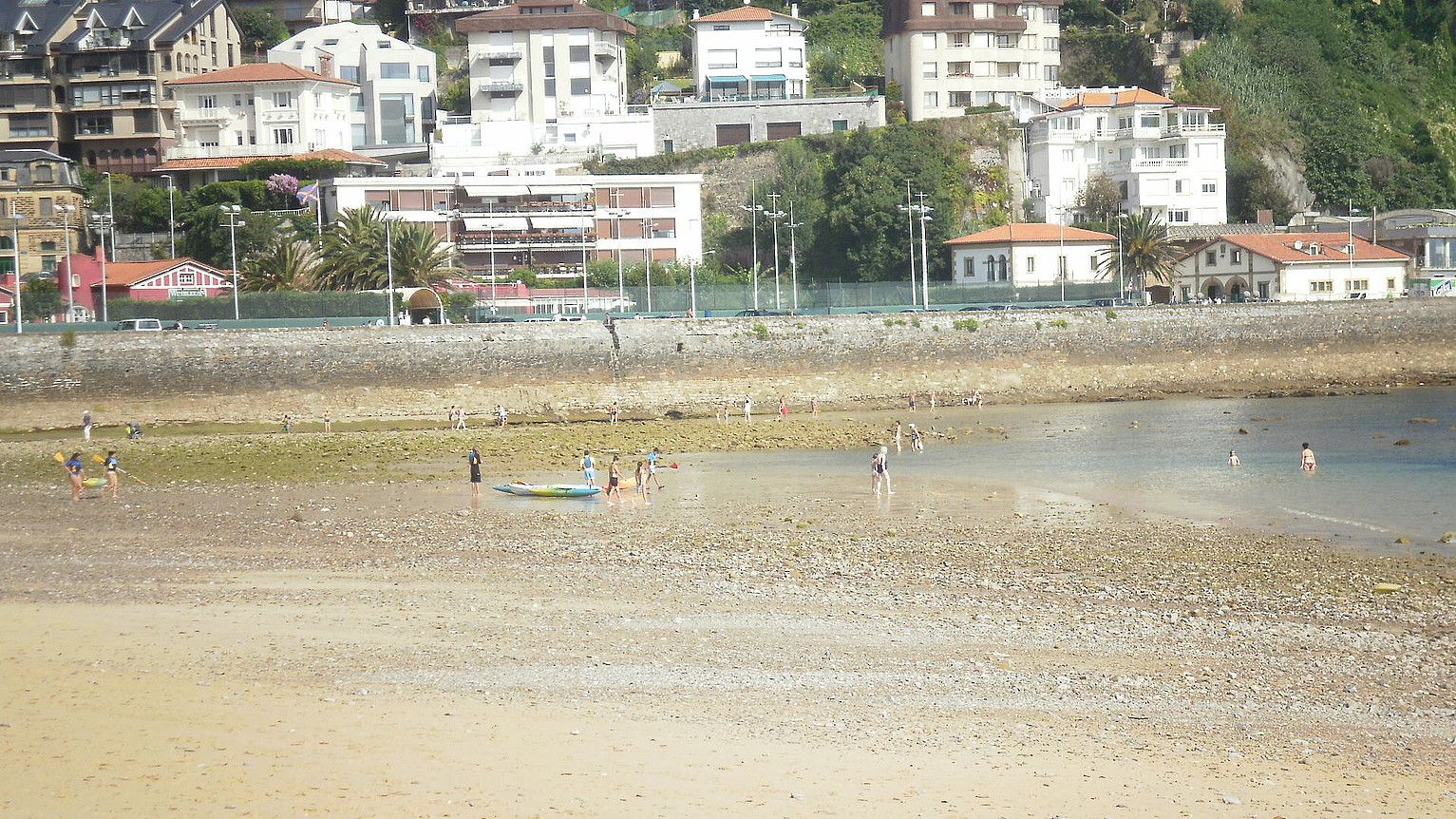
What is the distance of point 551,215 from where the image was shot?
7788 cm

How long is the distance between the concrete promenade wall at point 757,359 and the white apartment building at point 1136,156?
21.4 meters

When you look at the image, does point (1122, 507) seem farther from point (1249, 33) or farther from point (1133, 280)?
point (1249, 33)

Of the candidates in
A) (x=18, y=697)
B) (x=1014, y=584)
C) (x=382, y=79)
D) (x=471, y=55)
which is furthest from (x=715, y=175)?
(x=18, y=697)

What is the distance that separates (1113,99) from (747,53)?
71.0 ft

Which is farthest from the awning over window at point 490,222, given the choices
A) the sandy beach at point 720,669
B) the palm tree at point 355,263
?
the sandy beach at point 720,669

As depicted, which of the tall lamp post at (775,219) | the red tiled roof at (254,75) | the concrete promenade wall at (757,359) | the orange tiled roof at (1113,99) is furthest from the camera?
the red tiled roof at (254,75)

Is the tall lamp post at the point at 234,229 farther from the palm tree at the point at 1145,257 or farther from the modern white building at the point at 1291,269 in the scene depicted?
the modern white building at the point at 1291,269

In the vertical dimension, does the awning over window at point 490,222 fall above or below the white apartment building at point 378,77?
below

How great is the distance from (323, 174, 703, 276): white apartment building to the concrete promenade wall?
24.1m

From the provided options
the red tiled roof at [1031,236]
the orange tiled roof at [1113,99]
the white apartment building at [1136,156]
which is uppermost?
the orange tiled roof at [1113,99]

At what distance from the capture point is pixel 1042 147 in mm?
81500

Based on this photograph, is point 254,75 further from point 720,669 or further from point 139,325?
point 720,669

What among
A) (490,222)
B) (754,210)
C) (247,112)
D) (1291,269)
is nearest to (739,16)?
(754,210)

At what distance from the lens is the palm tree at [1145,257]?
69125 millimetres
